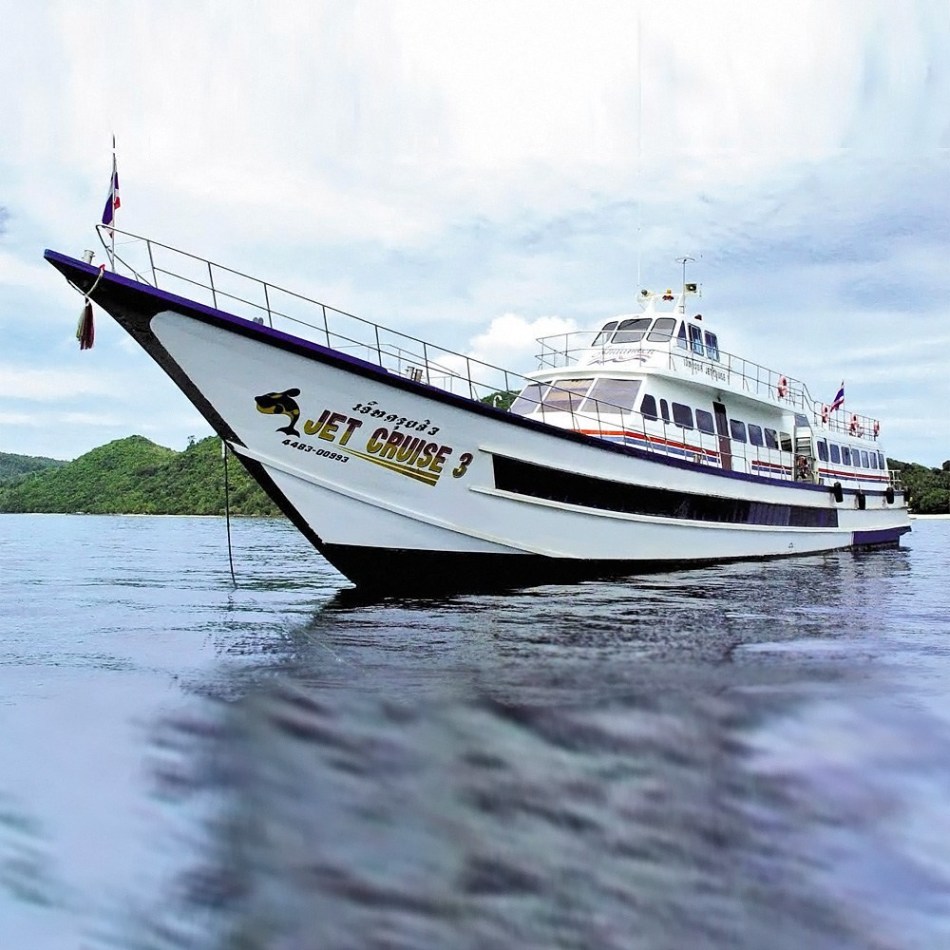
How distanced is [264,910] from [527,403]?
460 inches

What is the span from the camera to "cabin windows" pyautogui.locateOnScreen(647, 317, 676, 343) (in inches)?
658

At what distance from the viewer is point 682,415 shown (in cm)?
1560

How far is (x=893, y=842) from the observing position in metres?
4.30

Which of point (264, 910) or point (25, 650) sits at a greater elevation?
point (25, 650)

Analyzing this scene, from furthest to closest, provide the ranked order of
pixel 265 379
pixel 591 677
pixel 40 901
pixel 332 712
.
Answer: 1. pixel 265 379
2. pixel 591 677
3. pixel 332 712
4. pixel 40 901

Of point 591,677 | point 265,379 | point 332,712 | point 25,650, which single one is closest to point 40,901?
point 332,712

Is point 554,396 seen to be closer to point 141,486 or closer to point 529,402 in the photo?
point 529,402

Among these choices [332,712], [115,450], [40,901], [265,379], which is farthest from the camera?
[115,450]

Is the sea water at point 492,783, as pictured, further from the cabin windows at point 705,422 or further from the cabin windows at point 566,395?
the cabin windows at point 705,422

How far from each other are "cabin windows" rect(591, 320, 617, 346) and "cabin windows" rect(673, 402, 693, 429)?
2.50 meters

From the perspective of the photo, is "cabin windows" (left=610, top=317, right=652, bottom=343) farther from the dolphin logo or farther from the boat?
the dolphin logo

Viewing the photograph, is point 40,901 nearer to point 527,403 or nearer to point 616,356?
point 527,403

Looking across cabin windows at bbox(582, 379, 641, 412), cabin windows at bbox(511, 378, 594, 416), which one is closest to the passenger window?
cabin windows at bbox(511, 378, 594, 416)

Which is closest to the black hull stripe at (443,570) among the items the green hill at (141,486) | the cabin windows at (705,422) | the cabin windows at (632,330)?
the cabin windows at (705,422)
